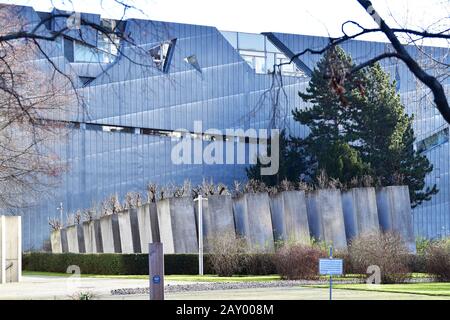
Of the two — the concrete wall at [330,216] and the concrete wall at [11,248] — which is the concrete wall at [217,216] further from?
the concrete wall at [11,248]

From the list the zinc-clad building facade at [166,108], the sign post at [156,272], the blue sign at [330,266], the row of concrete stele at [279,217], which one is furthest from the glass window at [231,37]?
the sign post at [156,272]

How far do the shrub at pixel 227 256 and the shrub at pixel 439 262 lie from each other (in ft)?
26.1

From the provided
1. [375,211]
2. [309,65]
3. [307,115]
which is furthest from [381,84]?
[375,211]

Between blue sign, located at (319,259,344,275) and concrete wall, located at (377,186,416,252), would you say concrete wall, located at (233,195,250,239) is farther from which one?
blue sign, located at (319,259,344,275)

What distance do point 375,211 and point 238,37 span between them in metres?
23.5

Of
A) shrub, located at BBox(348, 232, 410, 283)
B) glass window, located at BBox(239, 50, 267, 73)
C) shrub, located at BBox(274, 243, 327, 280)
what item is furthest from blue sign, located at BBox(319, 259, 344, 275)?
glass window, located at BBox(239, 50, 267, 73)

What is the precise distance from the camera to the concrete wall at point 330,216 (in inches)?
1574

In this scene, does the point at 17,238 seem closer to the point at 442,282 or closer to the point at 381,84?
the point at 442,282

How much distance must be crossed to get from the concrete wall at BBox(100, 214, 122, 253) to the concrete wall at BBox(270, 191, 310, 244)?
857cm

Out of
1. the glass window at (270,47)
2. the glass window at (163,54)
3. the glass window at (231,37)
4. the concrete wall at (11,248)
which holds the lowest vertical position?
the concrete wall at (11,248)

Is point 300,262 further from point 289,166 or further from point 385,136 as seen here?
point 289,166

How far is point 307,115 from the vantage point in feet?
175

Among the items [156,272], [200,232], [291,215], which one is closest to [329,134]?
[291,215]

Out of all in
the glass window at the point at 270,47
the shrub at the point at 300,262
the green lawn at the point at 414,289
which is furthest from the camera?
the glass window at the point at 270,47
